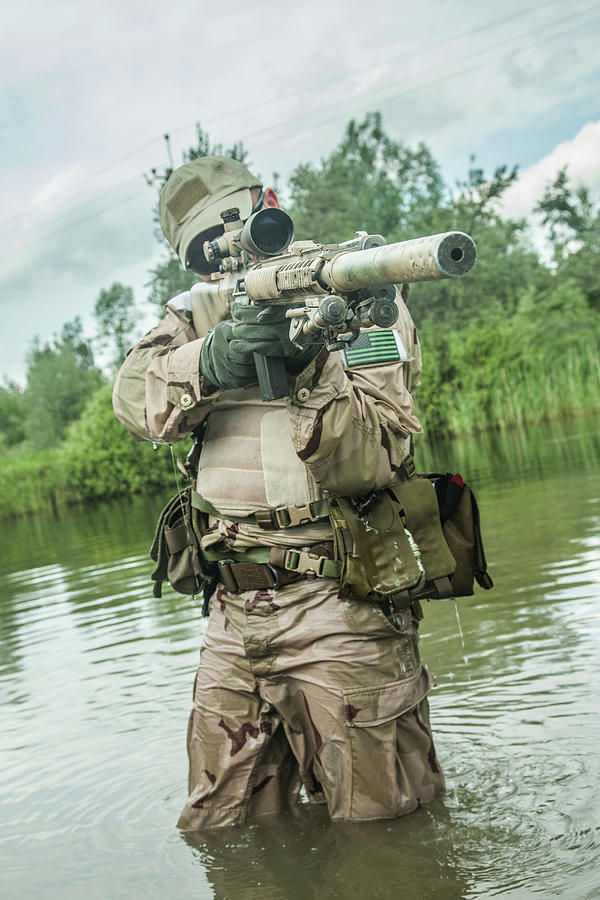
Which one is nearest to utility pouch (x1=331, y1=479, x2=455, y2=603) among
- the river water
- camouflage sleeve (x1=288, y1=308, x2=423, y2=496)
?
camouflage sleeve (x1=288, y1=308, x2=423, y2=496)

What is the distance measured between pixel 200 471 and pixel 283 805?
124 cm

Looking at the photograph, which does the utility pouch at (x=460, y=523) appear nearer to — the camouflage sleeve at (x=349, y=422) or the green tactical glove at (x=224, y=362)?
the camouflage sleeve at (x=349, y=422)

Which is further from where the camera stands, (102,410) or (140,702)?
(102,410)

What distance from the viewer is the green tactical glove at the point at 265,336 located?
254 centimetres

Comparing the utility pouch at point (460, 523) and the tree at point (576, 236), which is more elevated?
the tree at point (576, 236)

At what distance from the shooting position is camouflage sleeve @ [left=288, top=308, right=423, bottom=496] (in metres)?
2.62

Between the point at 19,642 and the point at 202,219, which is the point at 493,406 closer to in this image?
the point at 19,642

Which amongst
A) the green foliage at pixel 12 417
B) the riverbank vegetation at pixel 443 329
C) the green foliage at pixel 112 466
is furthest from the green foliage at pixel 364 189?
the green foliage at pixel 12 417

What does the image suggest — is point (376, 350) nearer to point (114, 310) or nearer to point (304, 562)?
point (304, 562)

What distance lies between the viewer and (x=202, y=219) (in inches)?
128

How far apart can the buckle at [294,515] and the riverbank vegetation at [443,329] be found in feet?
47.3

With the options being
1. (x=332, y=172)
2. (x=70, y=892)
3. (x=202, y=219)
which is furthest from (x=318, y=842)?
(x=332, y=172)

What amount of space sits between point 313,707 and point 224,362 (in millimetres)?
1159

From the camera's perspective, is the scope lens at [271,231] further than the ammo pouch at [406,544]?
No
